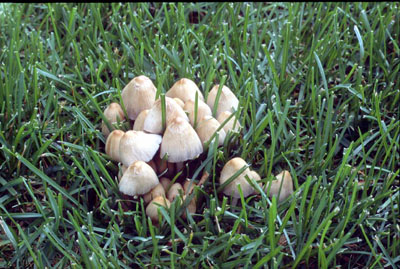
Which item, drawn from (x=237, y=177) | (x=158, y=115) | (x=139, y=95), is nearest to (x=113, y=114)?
(x=139, y=95)

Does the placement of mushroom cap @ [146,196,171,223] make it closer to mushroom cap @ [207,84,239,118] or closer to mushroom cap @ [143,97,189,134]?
mushroom cap @ [143,97,189,134]

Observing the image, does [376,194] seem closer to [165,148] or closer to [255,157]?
[255,157]

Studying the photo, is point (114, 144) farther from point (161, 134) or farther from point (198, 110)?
point (198, 110)

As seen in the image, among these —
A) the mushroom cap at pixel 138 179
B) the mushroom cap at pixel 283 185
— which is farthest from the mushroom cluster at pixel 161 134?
the mushroom cap at pixel 283 185

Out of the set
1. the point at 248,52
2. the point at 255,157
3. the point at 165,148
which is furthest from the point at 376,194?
the point at 248,52

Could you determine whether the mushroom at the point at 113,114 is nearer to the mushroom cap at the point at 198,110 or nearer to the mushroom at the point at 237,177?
the mushroom cap at the point at 198,110

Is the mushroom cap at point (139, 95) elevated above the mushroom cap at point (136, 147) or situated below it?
above
